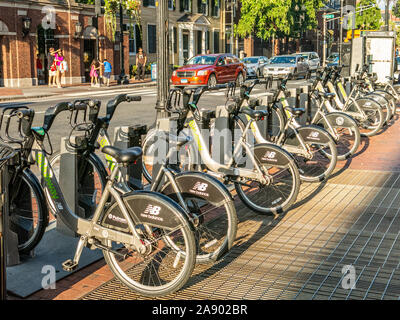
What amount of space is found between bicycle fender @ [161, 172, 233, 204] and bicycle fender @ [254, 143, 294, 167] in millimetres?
1677

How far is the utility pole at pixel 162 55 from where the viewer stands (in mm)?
8359

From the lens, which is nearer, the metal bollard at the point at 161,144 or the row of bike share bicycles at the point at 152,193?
the row of bike share bicycles at the point at 152,193

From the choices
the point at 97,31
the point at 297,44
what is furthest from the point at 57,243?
the point at 297,44

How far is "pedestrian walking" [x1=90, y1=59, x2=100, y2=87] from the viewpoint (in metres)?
30.2

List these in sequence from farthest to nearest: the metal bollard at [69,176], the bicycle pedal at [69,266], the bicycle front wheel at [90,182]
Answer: the bicycle front wheel at [90,182]
the metal bollard at [69,176]
the bicycle pedal at [69,266]

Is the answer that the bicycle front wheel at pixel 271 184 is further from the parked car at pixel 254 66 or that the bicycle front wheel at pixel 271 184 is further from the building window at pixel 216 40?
the building window at pixel 216 40

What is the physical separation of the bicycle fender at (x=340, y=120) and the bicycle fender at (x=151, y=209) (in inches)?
220

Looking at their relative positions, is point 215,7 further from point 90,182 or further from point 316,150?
point 90,182

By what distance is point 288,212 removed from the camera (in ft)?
20.7

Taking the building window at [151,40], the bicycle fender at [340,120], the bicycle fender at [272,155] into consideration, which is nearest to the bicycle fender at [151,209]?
the bicycle fender at [272,155]

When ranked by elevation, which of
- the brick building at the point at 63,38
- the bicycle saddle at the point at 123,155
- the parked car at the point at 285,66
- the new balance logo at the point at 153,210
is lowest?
the new balance logo at the point at 153,210

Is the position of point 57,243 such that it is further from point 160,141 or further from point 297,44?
point 297,44

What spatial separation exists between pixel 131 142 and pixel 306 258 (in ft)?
6.63
